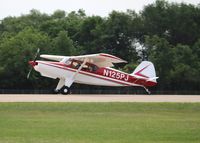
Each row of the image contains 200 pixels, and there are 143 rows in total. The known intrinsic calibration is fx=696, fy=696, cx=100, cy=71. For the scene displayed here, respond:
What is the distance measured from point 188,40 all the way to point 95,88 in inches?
490

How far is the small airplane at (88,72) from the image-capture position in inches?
1702

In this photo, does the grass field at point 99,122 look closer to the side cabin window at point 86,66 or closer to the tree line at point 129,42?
the side cabin window at point 86,66

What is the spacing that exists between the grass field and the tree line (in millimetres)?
22889

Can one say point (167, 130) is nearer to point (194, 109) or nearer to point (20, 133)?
point (20, 133)

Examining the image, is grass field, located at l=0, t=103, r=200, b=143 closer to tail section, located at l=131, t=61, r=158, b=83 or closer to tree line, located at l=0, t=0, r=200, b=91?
tail section, located at l=131, t=61, r=158, b=83

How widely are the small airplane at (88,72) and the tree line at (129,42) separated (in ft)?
20.1

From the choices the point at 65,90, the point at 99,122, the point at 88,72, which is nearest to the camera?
the point at 99,122

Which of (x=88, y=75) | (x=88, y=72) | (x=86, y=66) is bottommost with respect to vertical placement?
(x=88, y=75)

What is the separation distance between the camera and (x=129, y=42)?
211 feet

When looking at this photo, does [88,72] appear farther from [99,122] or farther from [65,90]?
[99,122]

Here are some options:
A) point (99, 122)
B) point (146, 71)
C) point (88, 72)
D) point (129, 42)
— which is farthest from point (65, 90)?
point (129, 42)

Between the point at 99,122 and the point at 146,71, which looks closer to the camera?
the point at 99,122

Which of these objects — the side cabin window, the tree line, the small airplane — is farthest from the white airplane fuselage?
the tree line

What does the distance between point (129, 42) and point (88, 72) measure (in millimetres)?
20146
